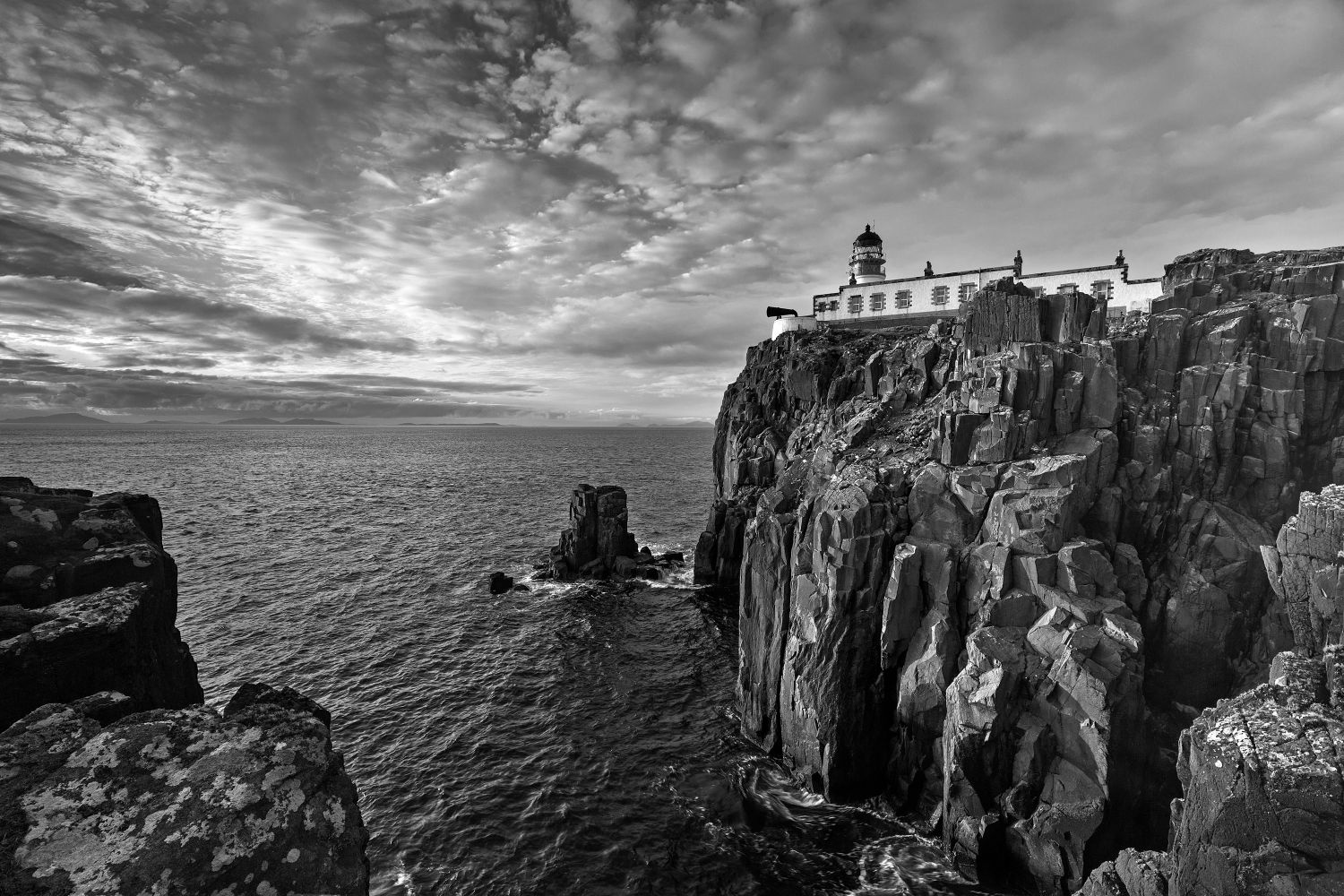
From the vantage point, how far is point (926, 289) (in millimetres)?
92938

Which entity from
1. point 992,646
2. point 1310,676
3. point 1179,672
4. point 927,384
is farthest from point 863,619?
point 927,384

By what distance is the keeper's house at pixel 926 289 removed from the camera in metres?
73.8

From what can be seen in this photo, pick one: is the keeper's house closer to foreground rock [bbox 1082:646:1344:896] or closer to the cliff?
foreground rock [bbox 1082:646:1344:896]

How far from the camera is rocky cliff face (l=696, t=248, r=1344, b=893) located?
24234 mm

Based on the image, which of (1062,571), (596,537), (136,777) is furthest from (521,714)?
(1062,571)

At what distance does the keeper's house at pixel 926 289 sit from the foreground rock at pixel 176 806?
76643 millimetres

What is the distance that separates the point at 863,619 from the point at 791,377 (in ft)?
164

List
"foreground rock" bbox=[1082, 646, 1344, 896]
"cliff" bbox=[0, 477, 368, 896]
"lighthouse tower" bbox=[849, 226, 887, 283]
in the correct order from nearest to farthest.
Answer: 1. "cliff" bbox=[0, 477, 368, 896]
2. "foreground rock" bbox=[1082, 646, 1344, 896]
3. "lighthouse tower" bbox=[849, 226, 887, 283]

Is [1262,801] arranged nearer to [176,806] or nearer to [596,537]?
[176,806]

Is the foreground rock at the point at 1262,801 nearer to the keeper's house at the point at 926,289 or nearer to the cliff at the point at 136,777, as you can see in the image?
the cliff at the point at 136,777

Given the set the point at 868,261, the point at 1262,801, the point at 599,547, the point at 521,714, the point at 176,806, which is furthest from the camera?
the point at 868,261

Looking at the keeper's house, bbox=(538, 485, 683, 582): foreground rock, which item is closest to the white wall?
the keeper's house

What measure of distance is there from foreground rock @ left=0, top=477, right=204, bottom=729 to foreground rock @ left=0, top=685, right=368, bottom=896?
2055 millimetres

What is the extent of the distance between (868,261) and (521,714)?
99139mm
